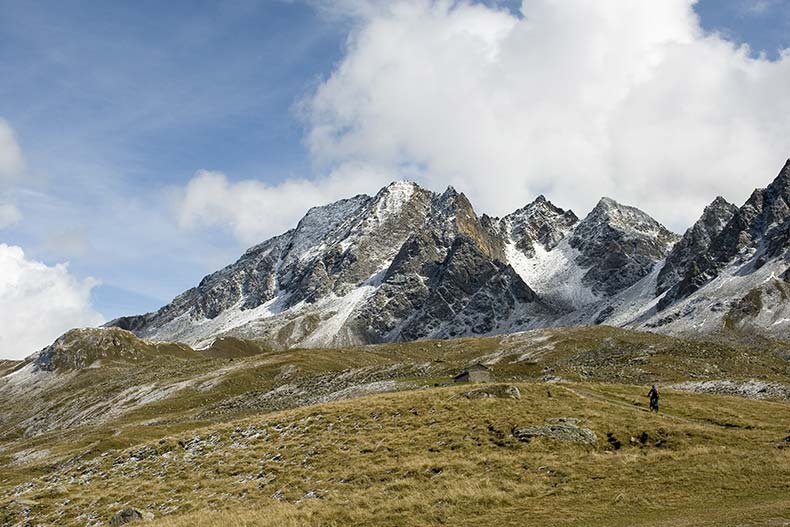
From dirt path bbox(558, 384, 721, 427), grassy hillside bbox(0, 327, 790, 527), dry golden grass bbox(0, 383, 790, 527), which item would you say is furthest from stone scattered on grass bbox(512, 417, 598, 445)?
dirt path bbox(558, 384, 721, 427)

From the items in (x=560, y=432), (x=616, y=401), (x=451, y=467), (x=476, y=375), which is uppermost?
(x=476, y=375)

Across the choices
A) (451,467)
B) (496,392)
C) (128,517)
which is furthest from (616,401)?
(128,517)

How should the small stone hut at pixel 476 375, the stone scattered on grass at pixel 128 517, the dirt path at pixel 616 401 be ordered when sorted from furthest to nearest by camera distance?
the small stone hut at pixel 476 375 < the dirt path at pixel 616 401 < the stone scattered on grass at pixel 128 517

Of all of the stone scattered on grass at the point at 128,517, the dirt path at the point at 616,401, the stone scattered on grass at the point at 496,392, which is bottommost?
the dirt path at the point at 616,401

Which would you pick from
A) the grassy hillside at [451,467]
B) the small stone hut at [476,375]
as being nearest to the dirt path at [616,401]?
the grassy hillside at [451,467]

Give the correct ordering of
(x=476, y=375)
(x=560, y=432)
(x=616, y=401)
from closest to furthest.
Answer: (x=560, y=432)
(x=616, y=401)
(x=476, y=375)

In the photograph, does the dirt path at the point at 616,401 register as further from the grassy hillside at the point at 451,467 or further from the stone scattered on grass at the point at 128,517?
the stone scattered on grass at the point at 128,517

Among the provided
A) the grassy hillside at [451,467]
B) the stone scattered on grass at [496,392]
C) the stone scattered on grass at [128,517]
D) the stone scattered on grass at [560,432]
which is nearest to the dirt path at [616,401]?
the grassy hillside at [451,467]

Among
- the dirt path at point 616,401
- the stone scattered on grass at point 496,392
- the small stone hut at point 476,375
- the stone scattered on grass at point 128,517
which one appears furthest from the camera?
the small stone hut at point 476,375

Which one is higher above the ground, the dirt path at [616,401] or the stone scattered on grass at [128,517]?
the stone scattered on grass at [128,517]

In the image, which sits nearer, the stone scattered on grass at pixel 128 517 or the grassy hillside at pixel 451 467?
the grassy hillside at pixel 451 467

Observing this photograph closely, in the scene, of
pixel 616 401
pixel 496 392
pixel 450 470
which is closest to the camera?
pixel 450 470

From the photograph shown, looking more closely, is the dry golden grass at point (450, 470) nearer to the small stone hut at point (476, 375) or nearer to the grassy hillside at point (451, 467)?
the grassy hillside at point (451, 467)

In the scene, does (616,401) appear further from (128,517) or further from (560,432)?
(128,517)
